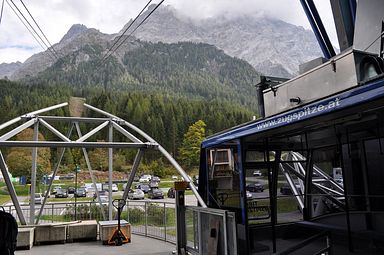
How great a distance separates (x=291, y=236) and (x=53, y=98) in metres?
96.7

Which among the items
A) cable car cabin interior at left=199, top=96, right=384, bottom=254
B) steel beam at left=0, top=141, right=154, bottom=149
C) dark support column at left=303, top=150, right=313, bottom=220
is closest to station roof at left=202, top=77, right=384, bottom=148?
cable car cabin interior at left=199, top=96, right=384, bottom=254

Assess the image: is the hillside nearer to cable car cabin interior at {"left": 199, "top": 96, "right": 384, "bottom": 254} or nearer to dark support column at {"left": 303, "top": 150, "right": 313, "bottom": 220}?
dark support column at {"left": 303, "top": 150, "right": 313, "bottom": 220}

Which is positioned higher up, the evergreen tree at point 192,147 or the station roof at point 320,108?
the evergreen tree at point 192,147

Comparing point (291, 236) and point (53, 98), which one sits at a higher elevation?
point (53, 98)

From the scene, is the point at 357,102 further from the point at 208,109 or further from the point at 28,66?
the point at 28,66

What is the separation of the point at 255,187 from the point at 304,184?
2250 mm

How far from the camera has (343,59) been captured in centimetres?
464

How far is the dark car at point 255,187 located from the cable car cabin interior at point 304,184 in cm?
2

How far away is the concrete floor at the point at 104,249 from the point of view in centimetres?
960

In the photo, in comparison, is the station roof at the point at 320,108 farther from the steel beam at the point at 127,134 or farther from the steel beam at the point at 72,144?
A: the steel beam at the point at 127,134

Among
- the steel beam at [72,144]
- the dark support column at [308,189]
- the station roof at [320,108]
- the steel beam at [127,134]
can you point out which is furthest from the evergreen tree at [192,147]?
the station roof at [320,108]

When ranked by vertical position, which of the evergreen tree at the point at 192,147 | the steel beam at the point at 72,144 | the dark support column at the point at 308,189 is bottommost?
the dark support column at the point at 308,189

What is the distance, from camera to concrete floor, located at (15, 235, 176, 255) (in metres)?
9.60

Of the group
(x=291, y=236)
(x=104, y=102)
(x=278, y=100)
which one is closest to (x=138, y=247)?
(x=291, y=236)
